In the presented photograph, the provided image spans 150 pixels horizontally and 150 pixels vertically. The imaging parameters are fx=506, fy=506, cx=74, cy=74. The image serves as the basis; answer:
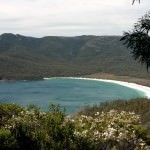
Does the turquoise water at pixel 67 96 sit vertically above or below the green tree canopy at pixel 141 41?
below

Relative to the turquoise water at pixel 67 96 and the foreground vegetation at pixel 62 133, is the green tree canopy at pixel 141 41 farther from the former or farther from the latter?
the turquoise water at pixel 67 96

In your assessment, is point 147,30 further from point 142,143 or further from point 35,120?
point 35,120

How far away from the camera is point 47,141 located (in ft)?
40.8

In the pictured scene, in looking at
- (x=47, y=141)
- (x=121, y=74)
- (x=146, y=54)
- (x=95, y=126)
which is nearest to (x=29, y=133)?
(x=47, y=141)

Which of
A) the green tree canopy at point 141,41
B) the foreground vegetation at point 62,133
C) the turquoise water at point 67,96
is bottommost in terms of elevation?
the turquoise water at point 67,96

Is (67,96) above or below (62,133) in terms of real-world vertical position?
below

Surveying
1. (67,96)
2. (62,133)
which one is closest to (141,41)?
(62,133)

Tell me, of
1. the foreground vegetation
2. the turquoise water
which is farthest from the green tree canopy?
the turquoise water

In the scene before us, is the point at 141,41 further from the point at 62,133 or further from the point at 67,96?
the point at 67,96

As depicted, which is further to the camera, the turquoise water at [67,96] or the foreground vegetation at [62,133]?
the turquoise water at [67,96]

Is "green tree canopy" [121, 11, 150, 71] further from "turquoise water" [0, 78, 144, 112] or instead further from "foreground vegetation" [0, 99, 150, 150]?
"turquoise water" [0, 78, 144, 112]

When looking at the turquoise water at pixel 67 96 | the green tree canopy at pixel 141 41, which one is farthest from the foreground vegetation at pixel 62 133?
the turquoise water at pixel 67 96

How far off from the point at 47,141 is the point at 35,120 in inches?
55.6

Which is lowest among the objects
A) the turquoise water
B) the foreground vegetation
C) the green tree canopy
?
the turquoise water
